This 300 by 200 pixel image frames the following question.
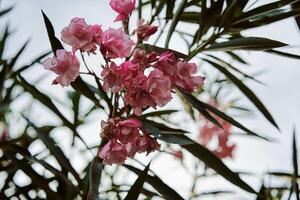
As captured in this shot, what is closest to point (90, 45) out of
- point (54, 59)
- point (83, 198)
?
point (54, 59)

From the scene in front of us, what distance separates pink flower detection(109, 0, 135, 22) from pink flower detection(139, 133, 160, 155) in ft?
0.67

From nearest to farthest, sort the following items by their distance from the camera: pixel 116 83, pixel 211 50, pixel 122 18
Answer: pixel 116 83
pixel 122 18
pixel 211 50

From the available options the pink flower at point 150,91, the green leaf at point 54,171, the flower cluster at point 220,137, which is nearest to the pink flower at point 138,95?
the pink flower at point 150,91

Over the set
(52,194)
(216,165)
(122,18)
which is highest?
(122,18)

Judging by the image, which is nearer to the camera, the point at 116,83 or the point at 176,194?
the point at 116,83

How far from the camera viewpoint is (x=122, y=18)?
0.77 meters

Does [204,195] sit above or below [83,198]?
above

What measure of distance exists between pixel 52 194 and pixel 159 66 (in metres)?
0.31

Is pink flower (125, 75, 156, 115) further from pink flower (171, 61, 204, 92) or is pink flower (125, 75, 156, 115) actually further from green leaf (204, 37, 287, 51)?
green leaf (204, 37, 287, 51)

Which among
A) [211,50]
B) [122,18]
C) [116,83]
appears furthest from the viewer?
[211,50]

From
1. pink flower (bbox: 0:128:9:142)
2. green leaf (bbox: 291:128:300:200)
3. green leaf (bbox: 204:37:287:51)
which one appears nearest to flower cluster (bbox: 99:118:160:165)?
green leaf (bbox: 204:37:287:51)

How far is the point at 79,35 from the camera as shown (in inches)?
26.5

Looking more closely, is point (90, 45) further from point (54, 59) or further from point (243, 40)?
point (243, 40)

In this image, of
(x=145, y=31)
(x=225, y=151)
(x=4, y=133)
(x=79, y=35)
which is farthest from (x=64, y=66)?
(x=225, y=151)
